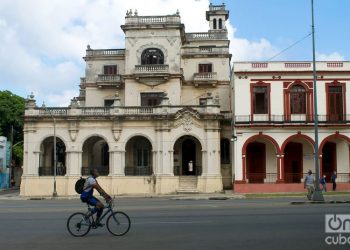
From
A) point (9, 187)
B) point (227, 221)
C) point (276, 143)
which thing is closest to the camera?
point (227, 221)

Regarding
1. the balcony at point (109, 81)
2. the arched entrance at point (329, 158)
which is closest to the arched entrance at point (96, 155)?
the balcony at point (109, 81)

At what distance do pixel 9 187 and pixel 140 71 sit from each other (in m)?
26.1

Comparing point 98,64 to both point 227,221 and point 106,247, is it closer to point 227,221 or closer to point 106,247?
point 227,221

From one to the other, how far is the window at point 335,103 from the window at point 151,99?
49.1 ft

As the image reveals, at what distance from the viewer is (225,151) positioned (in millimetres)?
47219

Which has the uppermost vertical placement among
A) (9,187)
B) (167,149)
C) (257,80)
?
(257,80)

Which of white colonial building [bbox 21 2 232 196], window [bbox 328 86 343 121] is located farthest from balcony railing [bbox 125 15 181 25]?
window [bbox 328 86 343 121]

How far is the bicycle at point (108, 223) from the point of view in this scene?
47.2 feet

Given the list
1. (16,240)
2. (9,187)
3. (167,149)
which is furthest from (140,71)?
(16,240)

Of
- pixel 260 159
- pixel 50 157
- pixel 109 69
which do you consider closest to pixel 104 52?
pixel 109 69

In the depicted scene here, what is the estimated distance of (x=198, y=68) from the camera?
50469 mm

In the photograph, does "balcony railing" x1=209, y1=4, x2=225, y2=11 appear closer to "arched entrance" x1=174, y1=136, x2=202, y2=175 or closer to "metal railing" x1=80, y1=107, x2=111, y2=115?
"arched entrance" x1=174, y1=136, x2=202, y2=175

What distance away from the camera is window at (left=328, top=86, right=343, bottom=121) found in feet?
142

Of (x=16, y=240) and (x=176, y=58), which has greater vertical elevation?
(x=176, y=58)
